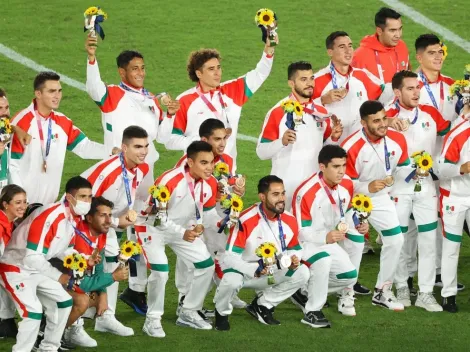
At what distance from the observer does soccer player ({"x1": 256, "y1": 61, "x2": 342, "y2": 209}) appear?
1316 centimetres

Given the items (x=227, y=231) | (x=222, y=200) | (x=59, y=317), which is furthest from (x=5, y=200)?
(x=227, y=231)

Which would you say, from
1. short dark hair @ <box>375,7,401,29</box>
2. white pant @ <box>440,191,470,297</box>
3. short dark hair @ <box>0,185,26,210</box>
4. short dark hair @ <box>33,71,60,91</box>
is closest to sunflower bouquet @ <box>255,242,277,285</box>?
white pant @ <box>440,191,470,297</box>

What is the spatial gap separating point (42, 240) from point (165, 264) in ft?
4.38

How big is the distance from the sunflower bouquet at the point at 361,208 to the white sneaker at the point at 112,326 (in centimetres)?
222

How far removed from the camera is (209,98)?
13.4 metres

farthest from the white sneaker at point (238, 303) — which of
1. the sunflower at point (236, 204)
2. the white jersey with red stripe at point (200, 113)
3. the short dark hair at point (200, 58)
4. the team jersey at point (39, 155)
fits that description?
the short dark hair at point (200, 58)

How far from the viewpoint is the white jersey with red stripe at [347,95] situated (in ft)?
44.6

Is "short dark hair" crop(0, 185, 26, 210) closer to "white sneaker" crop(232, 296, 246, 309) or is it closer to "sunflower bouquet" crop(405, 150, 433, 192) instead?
"white sneaker" crop(232, 296, 246, 309)

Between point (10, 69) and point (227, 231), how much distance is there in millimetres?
6367

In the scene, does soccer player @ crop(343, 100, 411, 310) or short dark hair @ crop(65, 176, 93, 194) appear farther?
soccer player @ crop(343, 100, 411, 310)

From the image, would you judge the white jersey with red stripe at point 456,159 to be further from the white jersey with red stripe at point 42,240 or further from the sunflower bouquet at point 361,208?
the white jersey with red stripe at point 42,240

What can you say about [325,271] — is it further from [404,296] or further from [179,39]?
[179,39]

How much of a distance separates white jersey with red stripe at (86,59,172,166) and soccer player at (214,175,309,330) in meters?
1.38

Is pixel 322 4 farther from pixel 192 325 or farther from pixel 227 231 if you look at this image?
pixel 192 325
